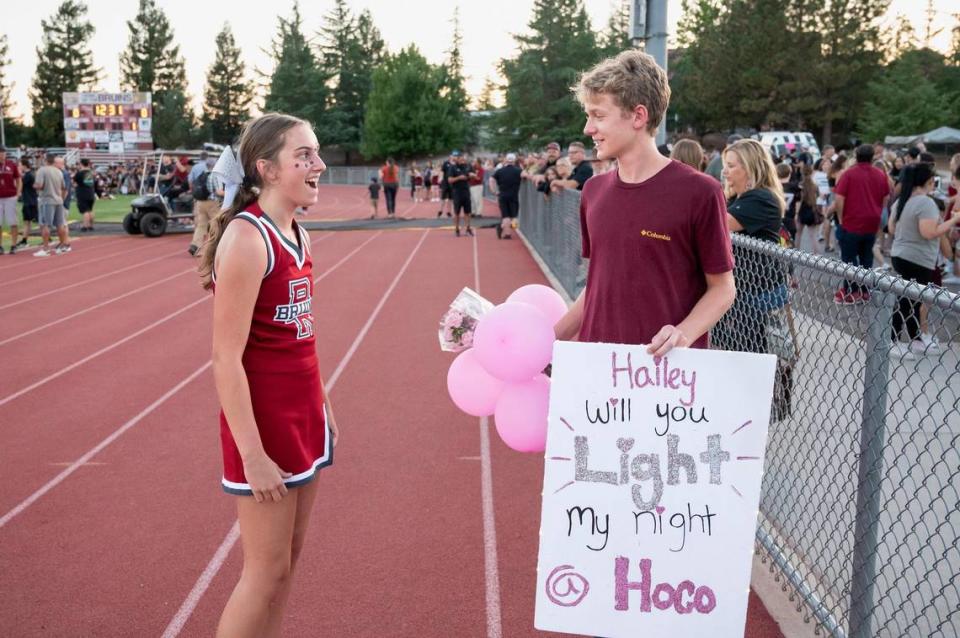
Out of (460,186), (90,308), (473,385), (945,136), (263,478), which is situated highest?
(945,136)

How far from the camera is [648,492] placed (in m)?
2.55

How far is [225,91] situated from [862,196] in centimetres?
8384

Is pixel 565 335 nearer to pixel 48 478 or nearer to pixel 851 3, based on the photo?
pixel 48 478

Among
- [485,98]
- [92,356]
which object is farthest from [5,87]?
[92,356]

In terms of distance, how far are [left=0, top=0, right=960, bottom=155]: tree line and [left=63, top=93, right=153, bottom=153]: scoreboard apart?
54.3ft

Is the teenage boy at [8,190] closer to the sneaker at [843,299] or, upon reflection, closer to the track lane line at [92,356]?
the track lane line at [92,356]

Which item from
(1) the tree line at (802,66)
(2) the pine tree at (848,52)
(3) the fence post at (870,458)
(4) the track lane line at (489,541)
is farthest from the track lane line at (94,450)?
(2) the pine tree at (848,52)

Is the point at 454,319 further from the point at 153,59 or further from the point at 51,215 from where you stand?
the point at 153,59

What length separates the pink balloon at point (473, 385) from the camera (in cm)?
321

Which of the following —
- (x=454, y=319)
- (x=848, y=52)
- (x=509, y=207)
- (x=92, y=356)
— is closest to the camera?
(x=454, y=319)

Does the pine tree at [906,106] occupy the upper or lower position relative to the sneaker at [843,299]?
upper

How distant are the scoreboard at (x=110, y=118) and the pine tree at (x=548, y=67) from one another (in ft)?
80.8

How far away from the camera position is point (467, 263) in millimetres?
15281

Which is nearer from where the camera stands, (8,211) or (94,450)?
(94,450)
